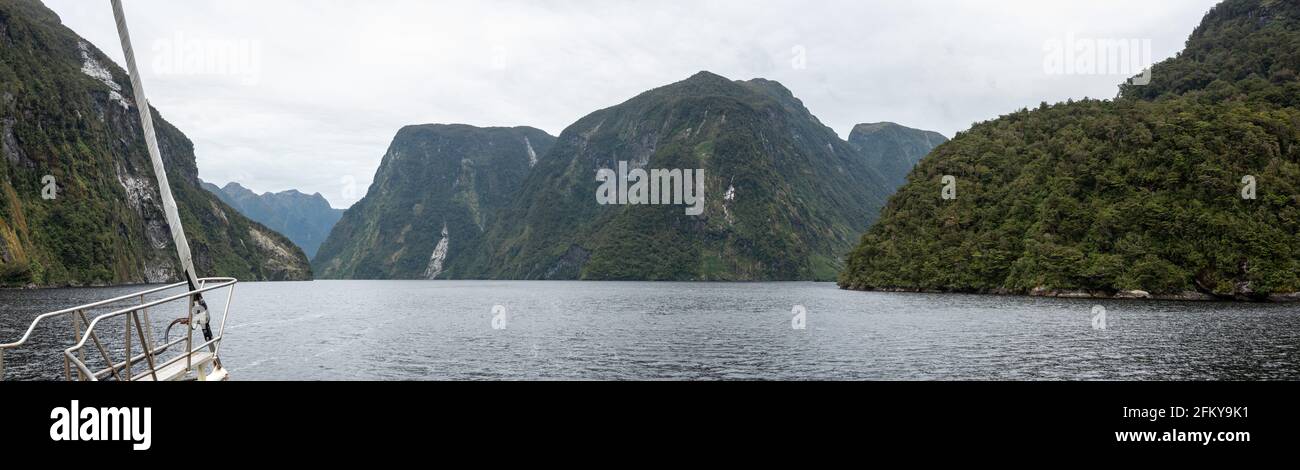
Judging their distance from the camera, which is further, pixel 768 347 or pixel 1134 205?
pixel 1134 205

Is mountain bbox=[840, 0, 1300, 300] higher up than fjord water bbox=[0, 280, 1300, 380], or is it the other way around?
mountain bbox=[840, 0, 1300, 300]

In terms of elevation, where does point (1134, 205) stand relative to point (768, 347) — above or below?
above

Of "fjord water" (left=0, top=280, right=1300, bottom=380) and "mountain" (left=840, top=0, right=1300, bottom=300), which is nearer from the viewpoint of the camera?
"fjord water" (left=0, top=280, right=1300, bottom=380)

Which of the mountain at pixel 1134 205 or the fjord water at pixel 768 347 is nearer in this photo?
the fjord water at pixel 768 347
